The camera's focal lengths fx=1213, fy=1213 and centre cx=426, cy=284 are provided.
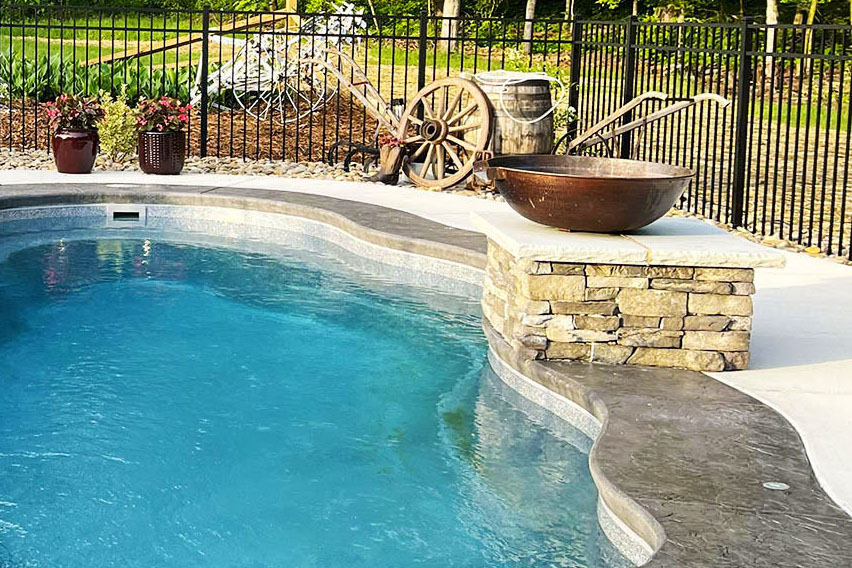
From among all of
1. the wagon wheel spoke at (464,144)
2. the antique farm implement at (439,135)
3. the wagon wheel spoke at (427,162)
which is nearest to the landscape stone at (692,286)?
the antique farm implement at (439,135)

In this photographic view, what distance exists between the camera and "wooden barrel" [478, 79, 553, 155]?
10727 millimetres

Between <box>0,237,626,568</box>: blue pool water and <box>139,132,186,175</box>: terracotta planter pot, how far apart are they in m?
3.39

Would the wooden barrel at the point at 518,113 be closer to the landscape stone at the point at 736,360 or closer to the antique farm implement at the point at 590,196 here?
the antique farm implement at the point at 590,196

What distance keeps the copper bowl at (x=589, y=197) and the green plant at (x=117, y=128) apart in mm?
6607

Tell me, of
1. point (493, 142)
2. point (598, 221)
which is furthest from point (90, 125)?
point (598, 221)

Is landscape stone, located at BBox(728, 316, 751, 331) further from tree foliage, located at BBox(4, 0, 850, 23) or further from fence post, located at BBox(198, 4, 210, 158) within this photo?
tree foliage, located at BBox(4, 0, 850, 23)

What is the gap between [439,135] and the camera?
1098cm

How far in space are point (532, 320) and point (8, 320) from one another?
10.5 ft

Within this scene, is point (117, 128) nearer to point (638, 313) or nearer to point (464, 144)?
point (464, 144)

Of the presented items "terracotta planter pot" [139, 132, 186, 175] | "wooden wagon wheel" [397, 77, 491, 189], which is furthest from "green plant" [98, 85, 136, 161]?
"wooden wagon wheel" [397, 77, 491, 189]

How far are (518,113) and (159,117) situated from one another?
329 cm

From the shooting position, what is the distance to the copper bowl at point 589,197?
5.24 metres

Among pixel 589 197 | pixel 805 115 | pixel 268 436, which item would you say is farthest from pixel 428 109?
pixel 805 115

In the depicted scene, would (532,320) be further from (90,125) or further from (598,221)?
(90,125)
